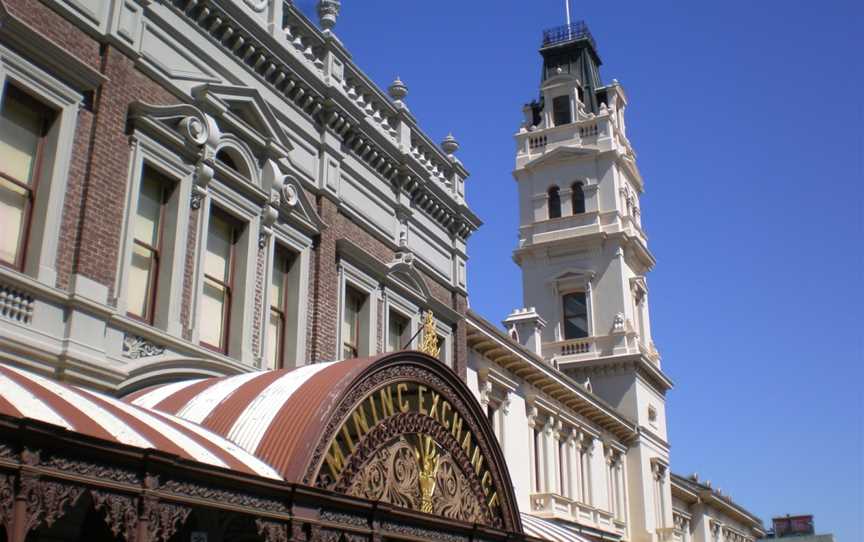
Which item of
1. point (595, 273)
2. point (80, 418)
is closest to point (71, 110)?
point (80, 418)

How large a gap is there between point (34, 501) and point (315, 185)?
1155 centimetres

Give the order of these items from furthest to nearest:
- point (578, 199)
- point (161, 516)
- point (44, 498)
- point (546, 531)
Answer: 1. point (578, 199)
2. point (546, 531)
3. point (161, 516)
4. point (44, 498)

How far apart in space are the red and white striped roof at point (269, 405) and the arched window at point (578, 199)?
3718 cm

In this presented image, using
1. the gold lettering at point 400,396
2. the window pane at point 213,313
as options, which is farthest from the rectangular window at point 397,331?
the gold lettering at point 400,396

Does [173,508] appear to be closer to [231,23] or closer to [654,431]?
[231,23]

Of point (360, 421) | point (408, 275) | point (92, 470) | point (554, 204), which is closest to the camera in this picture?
point (92, 470)

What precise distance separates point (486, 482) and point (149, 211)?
7.35 meters

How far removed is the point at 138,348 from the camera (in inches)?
551

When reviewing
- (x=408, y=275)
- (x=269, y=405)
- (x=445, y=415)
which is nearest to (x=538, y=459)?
(x=408, y=275)

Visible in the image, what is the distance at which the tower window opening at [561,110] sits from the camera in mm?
52403

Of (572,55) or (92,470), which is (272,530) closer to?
(92,470)

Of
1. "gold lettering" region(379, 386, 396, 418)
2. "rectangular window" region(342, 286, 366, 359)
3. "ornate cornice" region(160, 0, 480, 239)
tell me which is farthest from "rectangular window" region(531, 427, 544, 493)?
"gold lettering" region(379, 386, 396, 418)

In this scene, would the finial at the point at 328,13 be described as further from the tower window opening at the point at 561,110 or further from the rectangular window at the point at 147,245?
the tower window opening at the point at 561,110

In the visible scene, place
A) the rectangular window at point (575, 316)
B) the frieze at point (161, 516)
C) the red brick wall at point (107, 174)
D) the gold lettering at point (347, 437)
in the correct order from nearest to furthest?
the frieze at point (161, 516), the gold lettering at point (347, 437), the red brick wall at point (107, 174), the rectangular window at point (575, 316)
